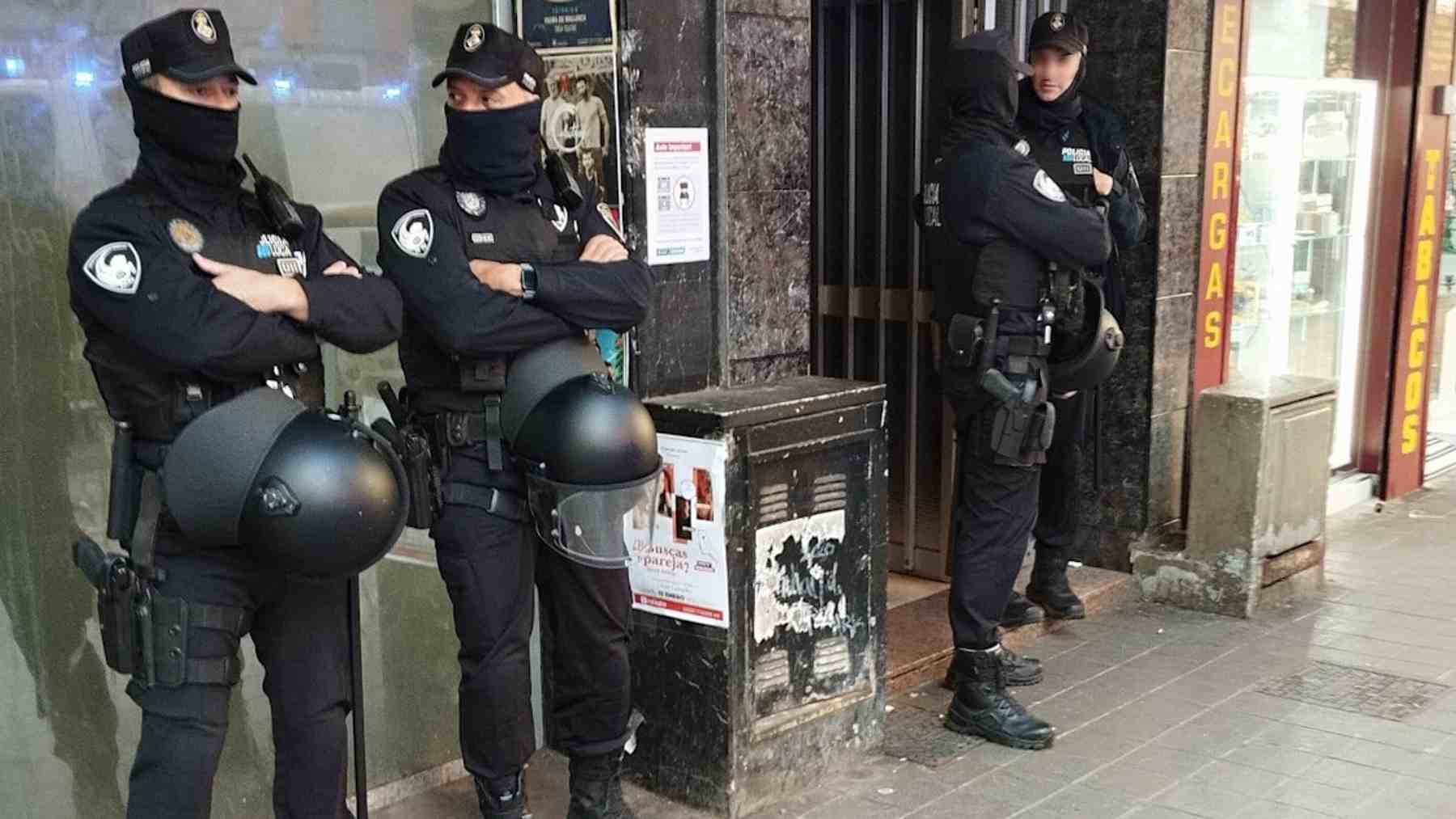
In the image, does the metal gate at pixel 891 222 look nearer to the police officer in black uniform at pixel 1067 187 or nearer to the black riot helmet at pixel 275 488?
the police officer in black uniform at pixel 1067 187

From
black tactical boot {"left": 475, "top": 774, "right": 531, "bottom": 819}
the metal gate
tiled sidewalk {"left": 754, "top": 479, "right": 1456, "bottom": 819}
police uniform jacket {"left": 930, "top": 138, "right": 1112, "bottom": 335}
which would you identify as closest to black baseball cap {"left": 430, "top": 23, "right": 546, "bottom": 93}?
police uniform jacket {"left": 930, "top": 138, "right": 1112, "bottom": 335}

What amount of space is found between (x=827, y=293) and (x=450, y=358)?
3.30m

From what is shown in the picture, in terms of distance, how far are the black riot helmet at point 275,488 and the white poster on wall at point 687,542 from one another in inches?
49.3

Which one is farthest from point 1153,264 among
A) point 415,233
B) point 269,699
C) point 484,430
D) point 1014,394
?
point 269,699

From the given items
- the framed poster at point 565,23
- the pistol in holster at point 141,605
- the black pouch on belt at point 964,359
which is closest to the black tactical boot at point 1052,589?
the black pouch on belt at point 964,359

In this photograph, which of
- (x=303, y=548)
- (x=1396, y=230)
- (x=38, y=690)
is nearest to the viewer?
(x=303, y=548)

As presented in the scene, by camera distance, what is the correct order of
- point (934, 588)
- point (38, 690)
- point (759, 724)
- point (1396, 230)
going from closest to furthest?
point (38, 690) → point (759, 724) → point (934, 588) → point (1396, 230)

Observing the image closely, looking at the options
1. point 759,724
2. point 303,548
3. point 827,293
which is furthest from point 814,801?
point 827,293

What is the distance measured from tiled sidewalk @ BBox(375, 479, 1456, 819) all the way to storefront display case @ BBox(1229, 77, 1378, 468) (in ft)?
4.75

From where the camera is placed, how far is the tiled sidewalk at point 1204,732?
4.16 metres

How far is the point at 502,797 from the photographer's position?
12.0 feet

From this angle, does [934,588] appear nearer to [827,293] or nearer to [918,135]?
[827,293]

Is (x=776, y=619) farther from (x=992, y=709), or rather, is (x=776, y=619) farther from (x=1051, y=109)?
(x=1051, y=109)

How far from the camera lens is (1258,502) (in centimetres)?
586
